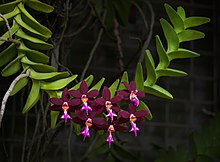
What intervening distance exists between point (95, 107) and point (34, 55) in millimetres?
155

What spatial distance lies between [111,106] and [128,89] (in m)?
0.04

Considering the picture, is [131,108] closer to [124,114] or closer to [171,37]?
[124,114]

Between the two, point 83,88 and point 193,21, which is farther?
point 193,21

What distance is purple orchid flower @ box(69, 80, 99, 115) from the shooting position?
703 millimetres

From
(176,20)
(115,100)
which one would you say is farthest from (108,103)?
(176,20)

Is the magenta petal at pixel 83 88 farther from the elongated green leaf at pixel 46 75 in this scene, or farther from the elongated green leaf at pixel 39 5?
the elongated green leaf at pixel 39 5

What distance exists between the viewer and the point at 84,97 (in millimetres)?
708

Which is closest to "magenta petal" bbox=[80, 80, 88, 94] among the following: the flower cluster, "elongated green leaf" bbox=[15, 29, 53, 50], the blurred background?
the flower cluster

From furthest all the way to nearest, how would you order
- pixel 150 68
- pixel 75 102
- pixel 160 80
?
pixel 160 80
pixel 150 68
pixel 75 102

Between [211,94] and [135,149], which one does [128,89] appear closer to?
[135,149]

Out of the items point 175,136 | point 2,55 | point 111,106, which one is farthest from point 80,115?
point 175,136

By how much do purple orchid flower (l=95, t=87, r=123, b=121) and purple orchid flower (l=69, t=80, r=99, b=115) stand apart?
12 mm

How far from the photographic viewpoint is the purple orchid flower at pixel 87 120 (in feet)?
2.32

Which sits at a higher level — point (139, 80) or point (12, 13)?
point (12, 13)
